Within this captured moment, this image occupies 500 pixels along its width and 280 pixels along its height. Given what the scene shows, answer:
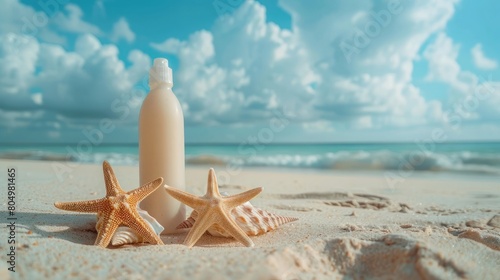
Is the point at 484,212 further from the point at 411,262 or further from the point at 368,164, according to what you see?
the point at 368,164

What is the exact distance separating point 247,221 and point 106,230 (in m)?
0.80

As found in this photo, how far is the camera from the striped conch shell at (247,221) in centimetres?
215

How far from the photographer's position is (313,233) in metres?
2.31

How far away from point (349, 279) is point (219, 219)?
783mm

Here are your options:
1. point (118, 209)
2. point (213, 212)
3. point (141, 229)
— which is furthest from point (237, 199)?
point (118, 209)

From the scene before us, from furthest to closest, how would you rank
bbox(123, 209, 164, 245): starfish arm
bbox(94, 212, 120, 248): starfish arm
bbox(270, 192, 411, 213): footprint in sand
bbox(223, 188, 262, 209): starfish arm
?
bbox(270, 192, 411, 213): footprint in sand, bbox(223, 188, 262, 209): starfish arm, bbox(123, 209, 164, 245): starfish arm, bbox(94, 212, 120, 248): starfish arm

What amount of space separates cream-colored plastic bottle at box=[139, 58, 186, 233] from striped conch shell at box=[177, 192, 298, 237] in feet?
0.55

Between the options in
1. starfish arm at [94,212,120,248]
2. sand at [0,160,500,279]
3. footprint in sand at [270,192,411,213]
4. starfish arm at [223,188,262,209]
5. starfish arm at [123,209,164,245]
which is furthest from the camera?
footprint in sand at [270,192,411,213]

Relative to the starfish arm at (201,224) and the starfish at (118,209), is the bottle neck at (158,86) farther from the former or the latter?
the starfish arm at (201,224)

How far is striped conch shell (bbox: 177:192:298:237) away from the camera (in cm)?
215

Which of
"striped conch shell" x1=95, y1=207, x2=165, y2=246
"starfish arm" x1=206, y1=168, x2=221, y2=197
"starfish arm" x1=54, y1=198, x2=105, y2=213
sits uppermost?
"starfish arm" x1=206, y1=168, x2=221, y2=197

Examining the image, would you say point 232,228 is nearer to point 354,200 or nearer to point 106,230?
point 106,230

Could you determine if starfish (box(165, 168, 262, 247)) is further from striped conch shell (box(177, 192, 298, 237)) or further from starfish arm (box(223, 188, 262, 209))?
striped conch shell (box(177, 192, 298, 237))

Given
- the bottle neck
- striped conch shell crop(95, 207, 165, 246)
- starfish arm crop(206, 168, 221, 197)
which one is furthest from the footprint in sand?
striped conch shell crop(95, 207, 165, 246)
